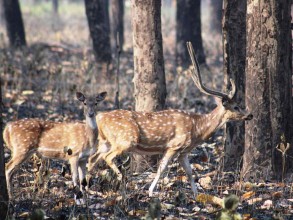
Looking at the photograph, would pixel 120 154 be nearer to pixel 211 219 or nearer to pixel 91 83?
pixel 211 219

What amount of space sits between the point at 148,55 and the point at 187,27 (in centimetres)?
1186

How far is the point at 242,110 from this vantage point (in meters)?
9.73

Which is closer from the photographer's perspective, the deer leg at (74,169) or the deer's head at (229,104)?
the deer leg at (74,169)

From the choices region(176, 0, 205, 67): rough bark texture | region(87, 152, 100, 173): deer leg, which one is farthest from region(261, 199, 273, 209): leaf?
region(176, 0, 205, 67): rough bark texture

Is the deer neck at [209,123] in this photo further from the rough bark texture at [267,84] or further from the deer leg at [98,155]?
the deer leg at [98,155]

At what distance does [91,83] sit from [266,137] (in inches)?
→ 305

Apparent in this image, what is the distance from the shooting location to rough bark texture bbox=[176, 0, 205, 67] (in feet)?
71.8

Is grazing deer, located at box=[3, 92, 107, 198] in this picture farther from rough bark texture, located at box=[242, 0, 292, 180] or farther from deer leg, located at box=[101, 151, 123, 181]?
rough bark texture, located at box=[242, 0, 292, 180]

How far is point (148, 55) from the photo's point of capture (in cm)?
1046

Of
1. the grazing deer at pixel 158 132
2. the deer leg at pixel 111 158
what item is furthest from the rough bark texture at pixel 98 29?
the deer leg at pixel 111 158

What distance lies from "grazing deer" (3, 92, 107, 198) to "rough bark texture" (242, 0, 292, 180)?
7.17 feet

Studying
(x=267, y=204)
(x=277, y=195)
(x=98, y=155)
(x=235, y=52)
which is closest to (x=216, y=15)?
(x=235, y=52)

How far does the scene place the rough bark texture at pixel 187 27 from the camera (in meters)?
21.9

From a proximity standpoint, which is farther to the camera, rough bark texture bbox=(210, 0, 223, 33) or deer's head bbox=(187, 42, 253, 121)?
rough bark texture bbox=(210, 0, 223, 33)
